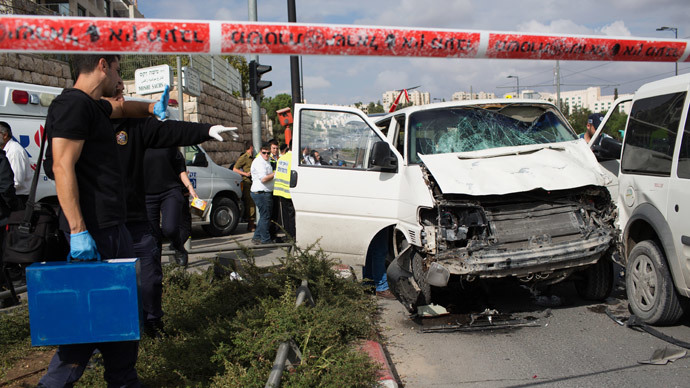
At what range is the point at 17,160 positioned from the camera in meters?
6.64

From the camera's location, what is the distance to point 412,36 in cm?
275

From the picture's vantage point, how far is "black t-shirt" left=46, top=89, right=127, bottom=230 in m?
2.84

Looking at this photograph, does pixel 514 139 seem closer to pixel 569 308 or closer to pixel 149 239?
pixel 569 308

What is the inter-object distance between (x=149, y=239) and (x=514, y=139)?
374 cm

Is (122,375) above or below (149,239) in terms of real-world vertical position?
below

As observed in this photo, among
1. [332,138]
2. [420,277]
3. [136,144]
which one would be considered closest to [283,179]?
[332,138]

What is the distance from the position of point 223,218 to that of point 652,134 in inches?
336

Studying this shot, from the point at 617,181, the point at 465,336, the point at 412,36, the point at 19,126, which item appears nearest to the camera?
the point at 412,36

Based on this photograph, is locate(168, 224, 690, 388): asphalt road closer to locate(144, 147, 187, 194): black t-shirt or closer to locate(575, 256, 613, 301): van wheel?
locate(575, 256, 613, 301): van wheel

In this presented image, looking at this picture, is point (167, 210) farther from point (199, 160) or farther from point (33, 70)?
point (33, 70)

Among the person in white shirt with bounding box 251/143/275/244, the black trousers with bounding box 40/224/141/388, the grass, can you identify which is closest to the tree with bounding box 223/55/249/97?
the person in white shirt with bounding box 251/143/275/244

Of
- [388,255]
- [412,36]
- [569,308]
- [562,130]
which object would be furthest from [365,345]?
[562,130]

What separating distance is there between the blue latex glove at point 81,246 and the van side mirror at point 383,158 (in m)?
3.23

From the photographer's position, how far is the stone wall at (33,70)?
11.6 m
